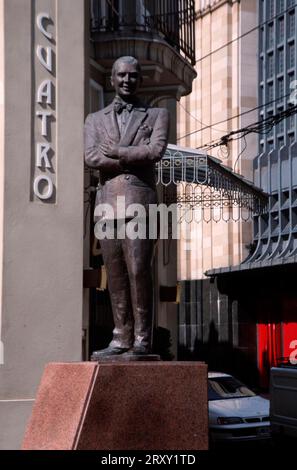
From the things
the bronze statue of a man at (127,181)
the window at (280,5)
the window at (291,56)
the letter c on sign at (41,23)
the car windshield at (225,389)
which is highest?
the window at (280,5)

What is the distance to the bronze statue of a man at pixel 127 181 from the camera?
9609mm

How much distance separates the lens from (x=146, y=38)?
67.0ft

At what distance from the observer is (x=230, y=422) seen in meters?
18.5

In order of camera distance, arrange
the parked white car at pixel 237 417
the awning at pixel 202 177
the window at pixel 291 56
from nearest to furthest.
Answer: the parked white car at pixel 237 417
the awning at pixel 202 177
the window at pixel 291 56

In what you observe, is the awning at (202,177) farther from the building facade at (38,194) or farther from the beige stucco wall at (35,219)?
the beige stucco wall at (35,219)

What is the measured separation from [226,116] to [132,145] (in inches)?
1012

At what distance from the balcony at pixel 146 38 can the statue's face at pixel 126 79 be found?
418 inches

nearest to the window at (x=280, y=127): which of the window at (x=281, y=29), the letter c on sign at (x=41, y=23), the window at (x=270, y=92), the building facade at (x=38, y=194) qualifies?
the window at (x=270, y=92)

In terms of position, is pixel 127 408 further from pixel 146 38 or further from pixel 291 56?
pixel 291 56

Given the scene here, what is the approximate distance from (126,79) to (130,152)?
73 cm

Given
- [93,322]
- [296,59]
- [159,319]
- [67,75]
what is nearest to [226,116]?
[296,59]

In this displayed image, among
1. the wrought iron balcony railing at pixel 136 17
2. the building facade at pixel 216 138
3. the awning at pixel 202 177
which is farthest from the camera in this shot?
the building facade at pixel 216 138

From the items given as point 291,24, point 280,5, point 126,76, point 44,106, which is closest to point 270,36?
point 280,5

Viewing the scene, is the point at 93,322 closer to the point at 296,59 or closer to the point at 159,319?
the point at 159,319
